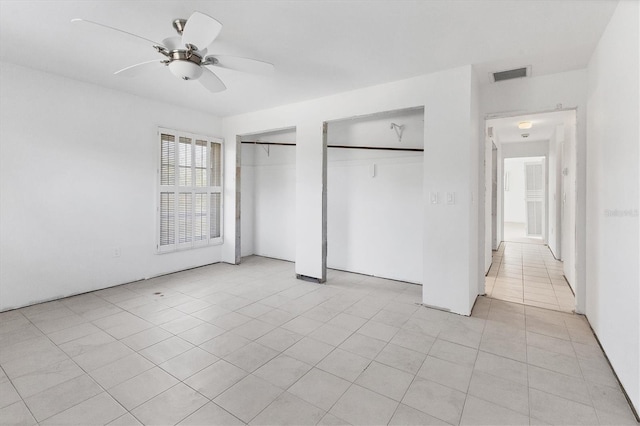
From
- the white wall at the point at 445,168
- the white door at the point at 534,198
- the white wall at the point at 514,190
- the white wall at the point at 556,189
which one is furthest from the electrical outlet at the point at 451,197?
the white wall at the point at 514,190

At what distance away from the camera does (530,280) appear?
4734mm

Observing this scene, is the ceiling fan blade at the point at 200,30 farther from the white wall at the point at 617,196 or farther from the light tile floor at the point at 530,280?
the light tile floor at the point at 530,280

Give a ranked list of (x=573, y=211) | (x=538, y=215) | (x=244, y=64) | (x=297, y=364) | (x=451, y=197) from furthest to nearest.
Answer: (x=538, y=215), (x=573, y=211), (x=451, y=197), (x=244, y=64), (x=297, y=364)

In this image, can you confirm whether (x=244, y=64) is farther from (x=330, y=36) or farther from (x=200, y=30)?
(x=330, y=36)

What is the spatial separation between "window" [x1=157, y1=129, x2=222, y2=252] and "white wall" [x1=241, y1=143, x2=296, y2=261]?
2.68 feet

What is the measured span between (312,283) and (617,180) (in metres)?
3.46

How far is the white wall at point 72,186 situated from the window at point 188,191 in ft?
0.49

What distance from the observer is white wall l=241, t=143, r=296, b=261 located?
5.97 metres

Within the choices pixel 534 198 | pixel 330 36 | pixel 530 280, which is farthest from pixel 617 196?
pixel 534 198

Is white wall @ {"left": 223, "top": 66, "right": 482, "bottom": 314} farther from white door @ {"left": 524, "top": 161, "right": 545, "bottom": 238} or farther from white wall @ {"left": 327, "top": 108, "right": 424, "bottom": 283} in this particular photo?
white door @ {"left": 524, "top": 161, "right": 545, "bottom": 238}

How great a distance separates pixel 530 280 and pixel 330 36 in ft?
15.0

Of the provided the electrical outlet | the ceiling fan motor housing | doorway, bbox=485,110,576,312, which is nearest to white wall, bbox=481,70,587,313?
doorway, bbox=485,110,576,312

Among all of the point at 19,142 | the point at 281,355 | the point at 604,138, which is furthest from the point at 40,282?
the point at 604,138

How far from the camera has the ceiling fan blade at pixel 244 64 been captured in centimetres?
256
